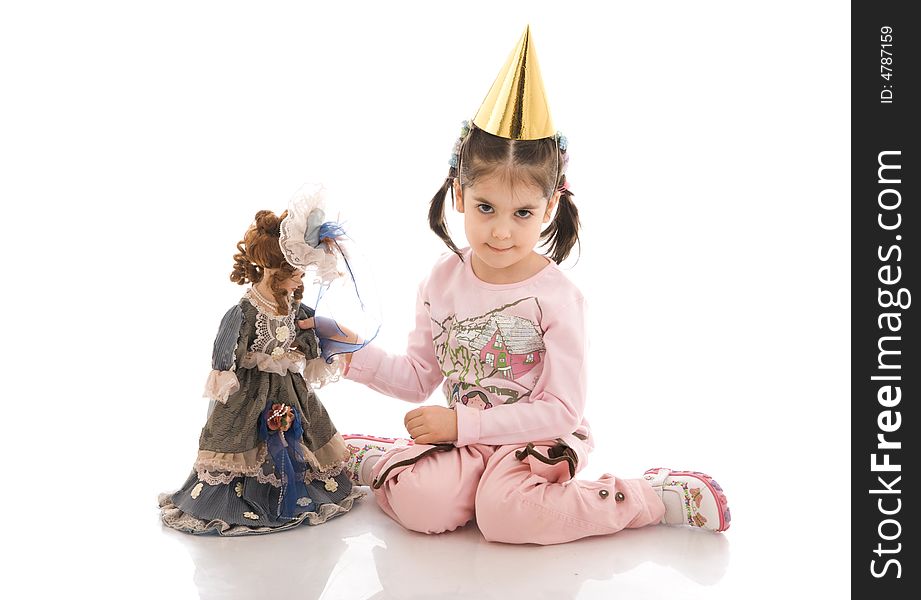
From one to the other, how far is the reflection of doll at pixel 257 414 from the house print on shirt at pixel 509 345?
308mm

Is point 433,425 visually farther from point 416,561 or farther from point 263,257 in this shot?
point 263,257

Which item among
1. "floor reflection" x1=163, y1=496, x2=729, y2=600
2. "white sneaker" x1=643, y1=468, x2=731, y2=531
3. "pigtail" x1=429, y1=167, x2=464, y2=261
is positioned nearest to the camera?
"floor reflection" x1=163, y1=496, x2=729, y2=600

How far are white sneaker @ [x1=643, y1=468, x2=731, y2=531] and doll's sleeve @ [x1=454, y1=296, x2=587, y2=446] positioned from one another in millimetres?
197

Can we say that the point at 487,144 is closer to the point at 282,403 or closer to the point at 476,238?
the point at 476,238

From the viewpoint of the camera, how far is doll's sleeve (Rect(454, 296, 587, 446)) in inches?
74.1

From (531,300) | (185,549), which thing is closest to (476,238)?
(531,300)

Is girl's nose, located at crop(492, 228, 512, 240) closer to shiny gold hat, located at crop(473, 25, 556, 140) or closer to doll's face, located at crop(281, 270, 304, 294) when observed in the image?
shiny gold hat, located at crop(473, 25, 556, 140)

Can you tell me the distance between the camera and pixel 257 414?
71.7 inches

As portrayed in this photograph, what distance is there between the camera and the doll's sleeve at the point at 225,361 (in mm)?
1775

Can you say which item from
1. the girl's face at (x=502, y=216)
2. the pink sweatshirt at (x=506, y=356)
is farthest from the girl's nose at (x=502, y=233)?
the pink sweatshirt at (x=506, y=356)

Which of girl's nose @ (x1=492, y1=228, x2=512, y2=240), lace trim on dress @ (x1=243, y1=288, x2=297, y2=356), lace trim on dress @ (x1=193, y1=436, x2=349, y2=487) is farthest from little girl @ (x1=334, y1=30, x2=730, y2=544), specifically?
lace trim on dress @ (x1=243, y1=288, x2=297, y2=356)

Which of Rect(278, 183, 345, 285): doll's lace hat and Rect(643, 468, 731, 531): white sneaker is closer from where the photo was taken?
Rect(278, 183, 345, 285): doll's lace hat

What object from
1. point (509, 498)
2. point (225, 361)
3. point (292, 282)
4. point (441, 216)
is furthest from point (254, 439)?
point (441, 216)

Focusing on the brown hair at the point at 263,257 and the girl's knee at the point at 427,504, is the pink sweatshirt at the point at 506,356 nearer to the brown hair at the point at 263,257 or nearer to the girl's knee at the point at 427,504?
the girl's knee at the point at 427,504
